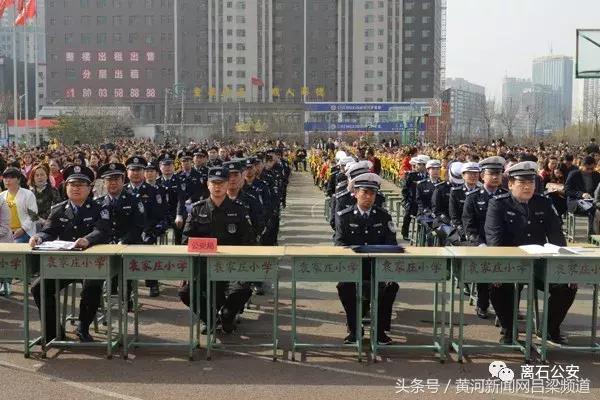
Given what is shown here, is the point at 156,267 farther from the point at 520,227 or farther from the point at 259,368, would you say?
the point at 520,227

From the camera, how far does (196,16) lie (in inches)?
3634

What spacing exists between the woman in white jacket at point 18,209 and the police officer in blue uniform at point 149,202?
1.30 m

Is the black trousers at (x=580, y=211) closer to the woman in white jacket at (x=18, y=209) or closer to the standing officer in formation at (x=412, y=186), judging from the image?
the standing officer in formation at (x=412, y=186)

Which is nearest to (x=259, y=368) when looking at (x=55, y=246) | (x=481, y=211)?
(x=55, y=246)

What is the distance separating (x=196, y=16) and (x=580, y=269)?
293 ft

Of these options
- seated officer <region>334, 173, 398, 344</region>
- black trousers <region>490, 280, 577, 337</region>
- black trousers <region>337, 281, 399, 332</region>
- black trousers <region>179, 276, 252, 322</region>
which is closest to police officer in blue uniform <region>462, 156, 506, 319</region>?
black trousers <region>490, 280, 577, 337</region>

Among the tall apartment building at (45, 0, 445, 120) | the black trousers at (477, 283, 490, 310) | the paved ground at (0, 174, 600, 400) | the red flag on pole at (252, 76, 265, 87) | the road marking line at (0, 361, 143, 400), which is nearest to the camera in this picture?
the road marking line at (0, 361, 143, 400)

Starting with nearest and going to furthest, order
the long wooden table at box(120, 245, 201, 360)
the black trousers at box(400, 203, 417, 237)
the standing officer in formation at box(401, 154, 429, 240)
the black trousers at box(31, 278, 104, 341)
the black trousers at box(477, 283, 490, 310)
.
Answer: the long wooden table at box(120, 245, 201, 360)
the black trousers at box(31, 278, 104, 341)
the black trousers at box(477, 283, 490, 310)
the standing officer in formation at box(401, 154, 429, 240)
the black trousers at box(400, 203, 417, 237)

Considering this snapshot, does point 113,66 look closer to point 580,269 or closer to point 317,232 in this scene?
point 317,232

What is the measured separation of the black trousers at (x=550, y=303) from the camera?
761 centimetres

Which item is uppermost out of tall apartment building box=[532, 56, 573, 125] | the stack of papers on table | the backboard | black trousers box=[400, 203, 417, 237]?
tall apartment building box=[532, 56, 573, 125]

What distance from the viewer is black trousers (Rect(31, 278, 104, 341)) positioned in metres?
7.59

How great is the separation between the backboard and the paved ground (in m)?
12.6

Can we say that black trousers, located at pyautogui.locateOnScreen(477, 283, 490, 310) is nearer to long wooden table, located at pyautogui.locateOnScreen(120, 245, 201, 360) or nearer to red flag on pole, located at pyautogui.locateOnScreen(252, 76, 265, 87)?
long wooden table, located at pyautogui.locateOnScreen(120, 245, 201, 360)
